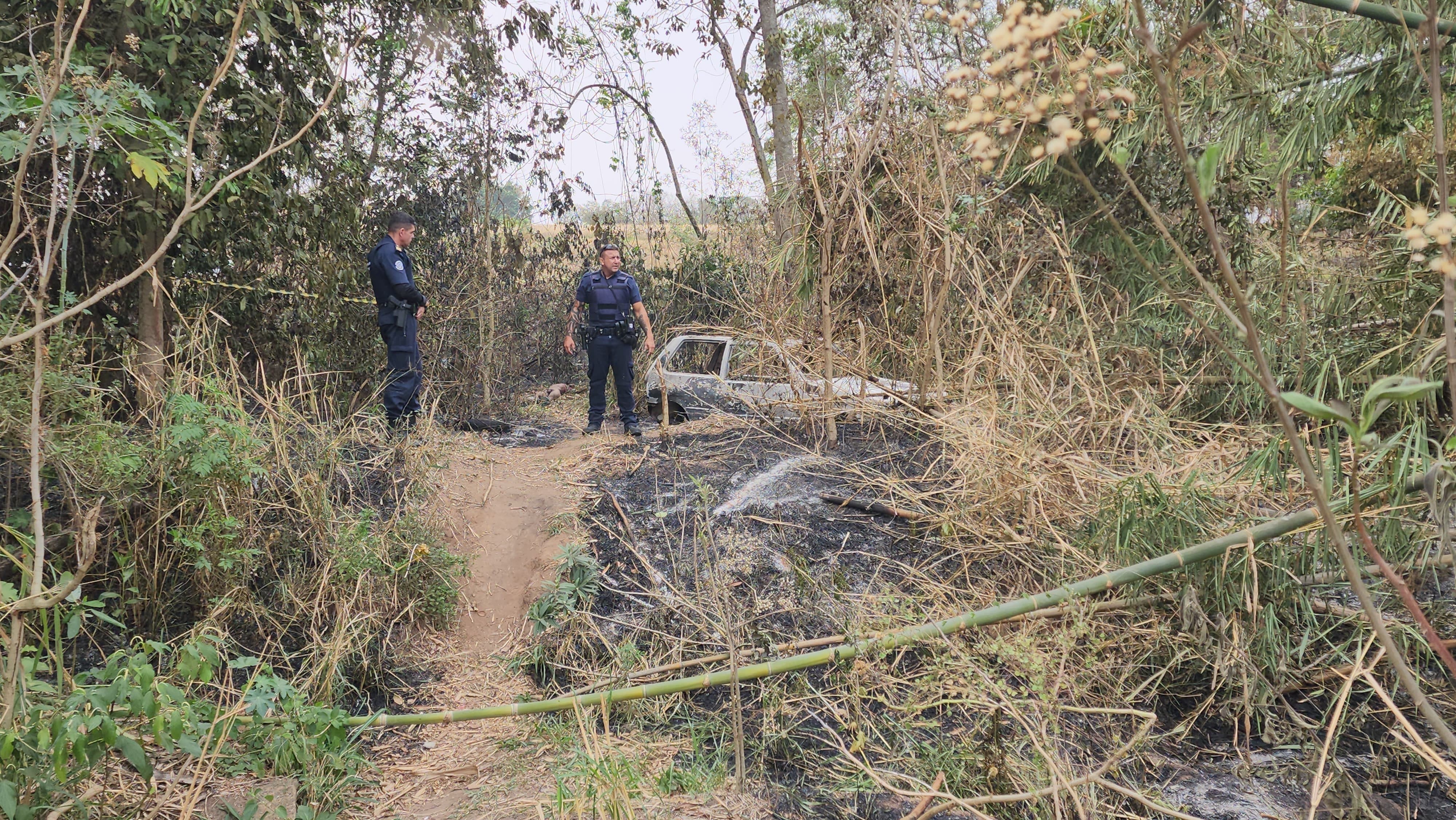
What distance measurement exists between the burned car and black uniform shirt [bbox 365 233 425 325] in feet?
6.23

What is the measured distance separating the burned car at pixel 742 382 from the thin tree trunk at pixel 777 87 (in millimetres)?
4795

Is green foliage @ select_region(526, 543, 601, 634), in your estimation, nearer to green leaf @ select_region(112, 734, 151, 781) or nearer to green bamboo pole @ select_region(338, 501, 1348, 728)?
green bamboo pole @ select_region(338, 501, 1348, 728)

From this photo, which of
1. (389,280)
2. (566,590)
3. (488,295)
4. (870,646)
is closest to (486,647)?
(566,590)

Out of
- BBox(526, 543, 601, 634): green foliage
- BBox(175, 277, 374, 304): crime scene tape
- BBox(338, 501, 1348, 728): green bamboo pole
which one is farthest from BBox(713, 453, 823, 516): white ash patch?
BBox(175, 277, 374, 304): crime scene tape

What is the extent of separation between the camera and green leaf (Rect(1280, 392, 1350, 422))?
1012mm

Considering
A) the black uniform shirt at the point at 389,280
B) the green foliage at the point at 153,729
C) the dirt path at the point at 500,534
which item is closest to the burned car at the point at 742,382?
the dirt path at the point at 500,534

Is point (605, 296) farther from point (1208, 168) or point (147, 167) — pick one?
point (1208, 168)

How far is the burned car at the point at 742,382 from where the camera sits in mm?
6594

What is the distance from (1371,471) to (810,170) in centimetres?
386

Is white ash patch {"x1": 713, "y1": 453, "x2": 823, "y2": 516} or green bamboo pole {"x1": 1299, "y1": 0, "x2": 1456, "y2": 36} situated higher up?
green bamboo pole {"x1": 1299, "y1": 0, "x2": 1456, "y2": 36}

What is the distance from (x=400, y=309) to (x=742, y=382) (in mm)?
2705

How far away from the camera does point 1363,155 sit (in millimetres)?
6801

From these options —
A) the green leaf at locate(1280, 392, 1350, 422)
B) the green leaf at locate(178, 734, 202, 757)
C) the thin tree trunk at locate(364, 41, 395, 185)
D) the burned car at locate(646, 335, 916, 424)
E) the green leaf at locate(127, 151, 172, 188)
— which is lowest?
the green leaf at locate(178, 734, 202, 757)

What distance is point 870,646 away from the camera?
11.6 ft
